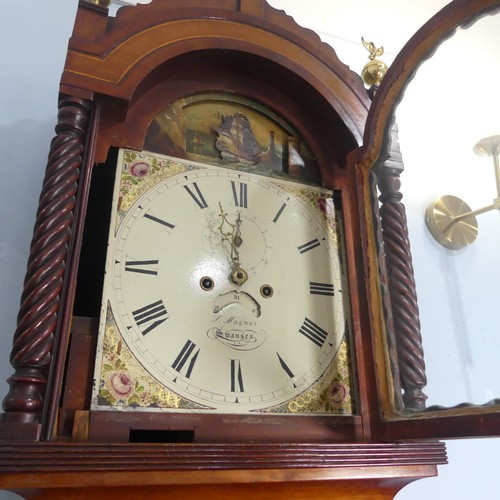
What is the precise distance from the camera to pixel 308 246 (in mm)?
937

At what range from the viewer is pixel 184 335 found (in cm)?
80

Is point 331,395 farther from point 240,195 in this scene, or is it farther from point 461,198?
point 461,198

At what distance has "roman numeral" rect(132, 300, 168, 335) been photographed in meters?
0.77

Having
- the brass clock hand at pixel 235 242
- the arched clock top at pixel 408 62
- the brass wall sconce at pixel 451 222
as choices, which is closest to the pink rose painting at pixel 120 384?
the brass clock hand at pixel 235 242

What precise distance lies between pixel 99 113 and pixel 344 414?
0.59 metres

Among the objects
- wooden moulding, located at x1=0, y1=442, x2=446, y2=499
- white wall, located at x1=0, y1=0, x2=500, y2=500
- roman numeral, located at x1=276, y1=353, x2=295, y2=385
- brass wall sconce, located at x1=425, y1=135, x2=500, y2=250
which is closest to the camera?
wooden moulding, located at x1=0, y1=442, x2=446, y2=499

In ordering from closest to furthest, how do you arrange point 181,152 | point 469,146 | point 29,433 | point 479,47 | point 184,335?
point 29,433, point 184,335, point 181,152, point 479,47, point 469,146

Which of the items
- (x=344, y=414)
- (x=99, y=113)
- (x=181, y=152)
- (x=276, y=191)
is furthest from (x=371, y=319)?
(x=99, y=113)

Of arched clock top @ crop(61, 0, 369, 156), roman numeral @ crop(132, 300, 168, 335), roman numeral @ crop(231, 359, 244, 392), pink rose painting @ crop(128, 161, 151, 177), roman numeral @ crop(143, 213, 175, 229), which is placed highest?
arched clock top @ crop(61, 0, 369, 156)

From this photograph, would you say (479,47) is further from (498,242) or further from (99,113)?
(99,113)

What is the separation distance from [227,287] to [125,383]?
22 cm

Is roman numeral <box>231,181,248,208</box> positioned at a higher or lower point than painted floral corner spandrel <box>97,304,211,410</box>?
higher

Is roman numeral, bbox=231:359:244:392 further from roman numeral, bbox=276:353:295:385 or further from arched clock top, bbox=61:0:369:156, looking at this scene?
arched clock top, bbox=61:0:369:156

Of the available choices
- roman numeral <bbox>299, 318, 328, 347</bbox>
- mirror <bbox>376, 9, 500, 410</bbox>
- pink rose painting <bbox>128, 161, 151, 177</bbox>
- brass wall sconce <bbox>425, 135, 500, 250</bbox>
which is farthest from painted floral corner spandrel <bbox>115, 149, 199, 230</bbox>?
brass wall sconce <bbox>425, 135, 500, 250</bbox>
